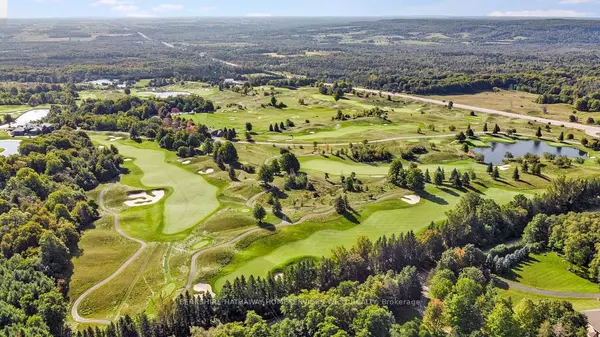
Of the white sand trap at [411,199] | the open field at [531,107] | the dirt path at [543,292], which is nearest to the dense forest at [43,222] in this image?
the dirt path at [543,292]

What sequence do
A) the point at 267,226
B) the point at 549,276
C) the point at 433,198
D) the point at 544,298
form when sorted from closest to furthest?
the point at 544,298, the point at 549,276, the point at 267,226, the point at 433,198

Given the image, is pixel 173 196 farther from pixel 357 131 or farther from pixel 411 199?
pixel 357 131

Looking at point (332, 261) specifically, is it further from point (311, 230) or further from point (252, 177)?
point (252, 177)

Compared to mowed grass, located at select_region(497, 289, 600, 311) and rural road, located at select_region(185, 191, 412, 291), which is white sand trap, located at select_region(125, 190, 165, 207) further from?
mowed grass, located at select_region(497, 289, 600, 311)

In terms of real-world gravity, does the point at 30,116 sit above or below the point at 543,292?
above

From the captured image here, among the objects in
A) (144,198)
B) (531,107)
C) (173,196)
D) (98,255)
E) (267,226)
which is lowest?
(98,255)

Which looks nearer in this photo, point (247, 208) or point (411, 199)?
point (247, 208)

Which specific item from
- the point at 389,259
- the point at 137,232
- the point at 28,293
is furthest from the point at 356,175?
the point at 28,293

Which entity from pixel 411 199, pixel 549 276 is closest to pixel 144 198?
pixel 411 199
